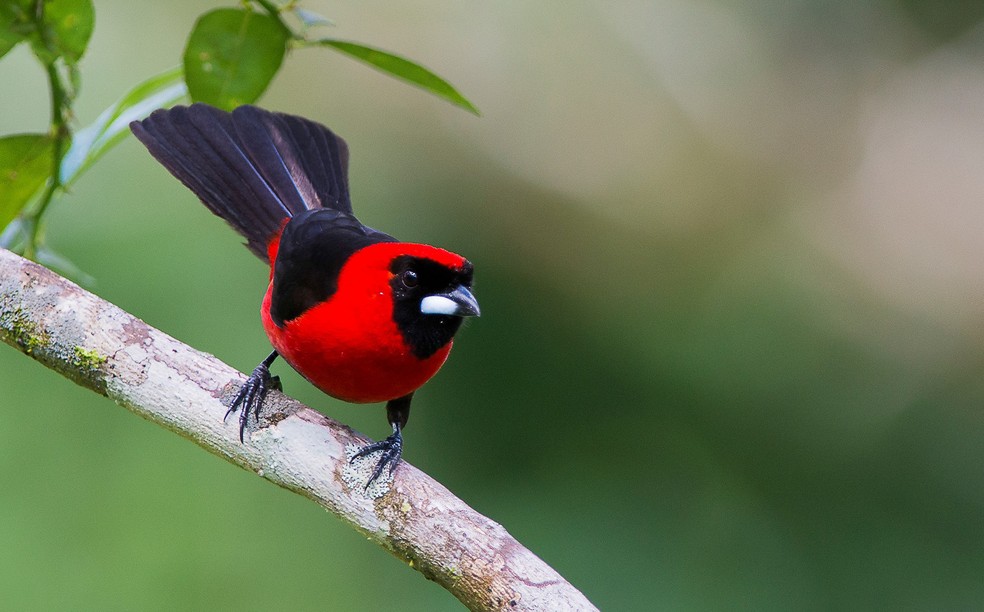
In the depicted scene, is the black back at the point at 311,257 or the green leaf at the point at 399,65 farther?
the black back at the point at 311,257

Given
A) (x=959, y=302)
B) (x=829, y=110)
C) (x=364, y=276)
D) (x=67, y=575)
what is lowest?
(x=67, y=575)

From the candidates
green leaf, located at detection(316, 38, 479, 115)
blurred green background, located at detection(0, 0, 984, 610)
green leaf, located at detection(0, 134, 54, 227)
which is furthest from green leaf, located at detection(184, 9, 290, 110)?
blurred green background, located at detection(0, 0, 984, 610)

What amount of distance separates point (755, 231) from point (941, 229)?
962mm

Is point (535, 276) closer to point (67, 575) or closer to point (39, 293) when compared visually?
point (67, 575)

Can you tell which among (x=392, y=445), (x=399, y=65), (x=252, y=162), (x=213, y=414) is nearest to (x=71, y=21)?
(x=399, y=65)

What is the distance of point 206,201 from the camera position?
9.70 ft

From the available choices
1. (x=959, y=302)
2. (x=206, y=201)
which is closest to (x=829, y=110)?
(x=959, y=302)

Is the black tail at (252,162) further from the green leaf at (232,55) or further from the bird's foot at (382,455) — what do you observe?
the bird's foot at (382,455)

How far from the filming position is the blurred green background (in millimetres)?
4555

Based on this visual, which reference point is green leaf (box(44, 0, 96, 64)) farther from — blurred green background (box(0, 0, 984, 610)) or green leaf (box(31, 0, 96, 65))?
blurred green background (box(0, 0, 984, 610))

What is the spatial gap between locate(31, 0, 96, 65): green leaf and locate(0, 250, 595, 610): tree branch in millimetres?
433

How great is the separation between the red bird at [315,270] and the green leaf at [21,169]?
0.55 meters

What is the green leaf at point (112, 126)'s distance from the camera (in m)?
2.16

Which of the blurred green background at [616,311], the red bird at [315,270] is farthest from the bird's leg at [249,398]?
the blurred green background at [616,311]
